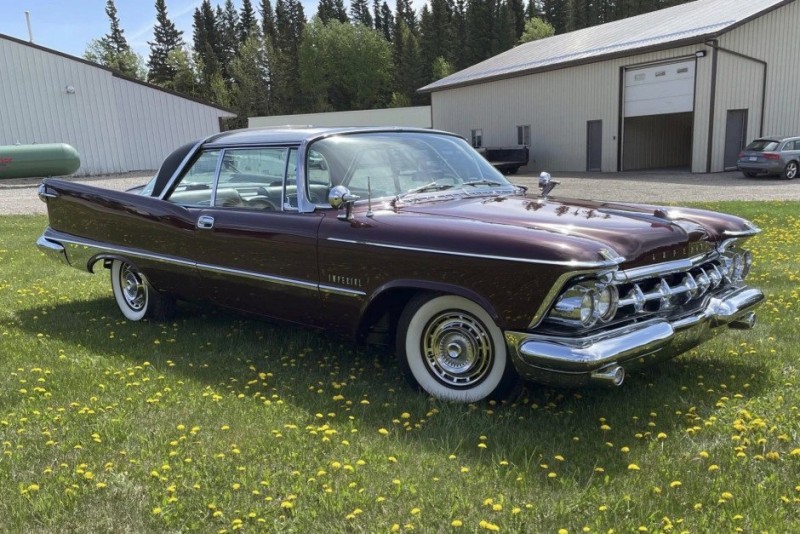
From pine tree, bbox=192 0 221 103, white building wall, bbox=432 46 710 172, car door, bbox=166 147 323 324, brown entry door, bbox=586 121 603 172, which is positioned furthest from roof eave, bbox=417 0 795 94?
pine tree, bbox=192 0 221 103

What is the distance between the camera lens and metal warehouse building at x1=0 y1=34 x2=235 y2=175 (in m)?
25.5

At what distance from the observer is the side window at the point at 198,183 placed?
16.4 feet

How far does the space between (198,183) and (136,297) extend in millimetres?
1323

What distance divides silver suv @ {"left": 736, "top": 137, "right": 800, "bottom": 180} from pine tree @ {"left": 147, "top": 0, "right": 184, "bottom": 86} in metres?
77.5

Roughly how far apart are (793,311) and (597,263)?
128 inches

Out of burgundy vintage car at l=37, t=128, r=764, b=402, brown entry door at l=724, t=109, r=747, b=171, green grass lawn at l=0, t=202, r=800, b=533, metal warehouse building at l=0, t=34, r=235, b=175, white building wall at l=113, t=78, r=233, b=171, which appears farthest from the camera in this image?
white building wall at l=113, t=78, r=233, b=171

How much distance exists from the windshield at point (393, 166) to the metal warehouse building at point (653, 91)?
65.9 feet

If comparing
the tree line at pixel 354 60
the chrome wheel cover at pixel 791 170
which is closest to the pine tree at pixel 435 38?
the tree line at pixel 354 60

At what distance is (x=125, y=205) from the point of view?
5.42m

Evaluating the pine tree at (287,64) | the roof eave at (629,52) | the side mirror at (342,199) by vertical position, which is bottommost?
the side mirror at (342,199)

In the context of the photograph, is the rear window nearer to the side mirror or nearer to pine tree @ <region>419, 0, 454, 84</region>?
the side mirror

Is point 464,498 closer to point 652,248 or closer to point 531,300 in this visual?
point 531,300

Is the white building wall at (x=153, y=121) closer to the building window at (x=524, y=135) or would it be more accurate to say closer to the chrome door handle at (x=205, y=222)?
the building window at (x=524, y=135)

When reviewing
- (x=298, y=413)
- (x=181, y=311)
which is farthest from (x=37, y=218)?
(x=298, y=413)
